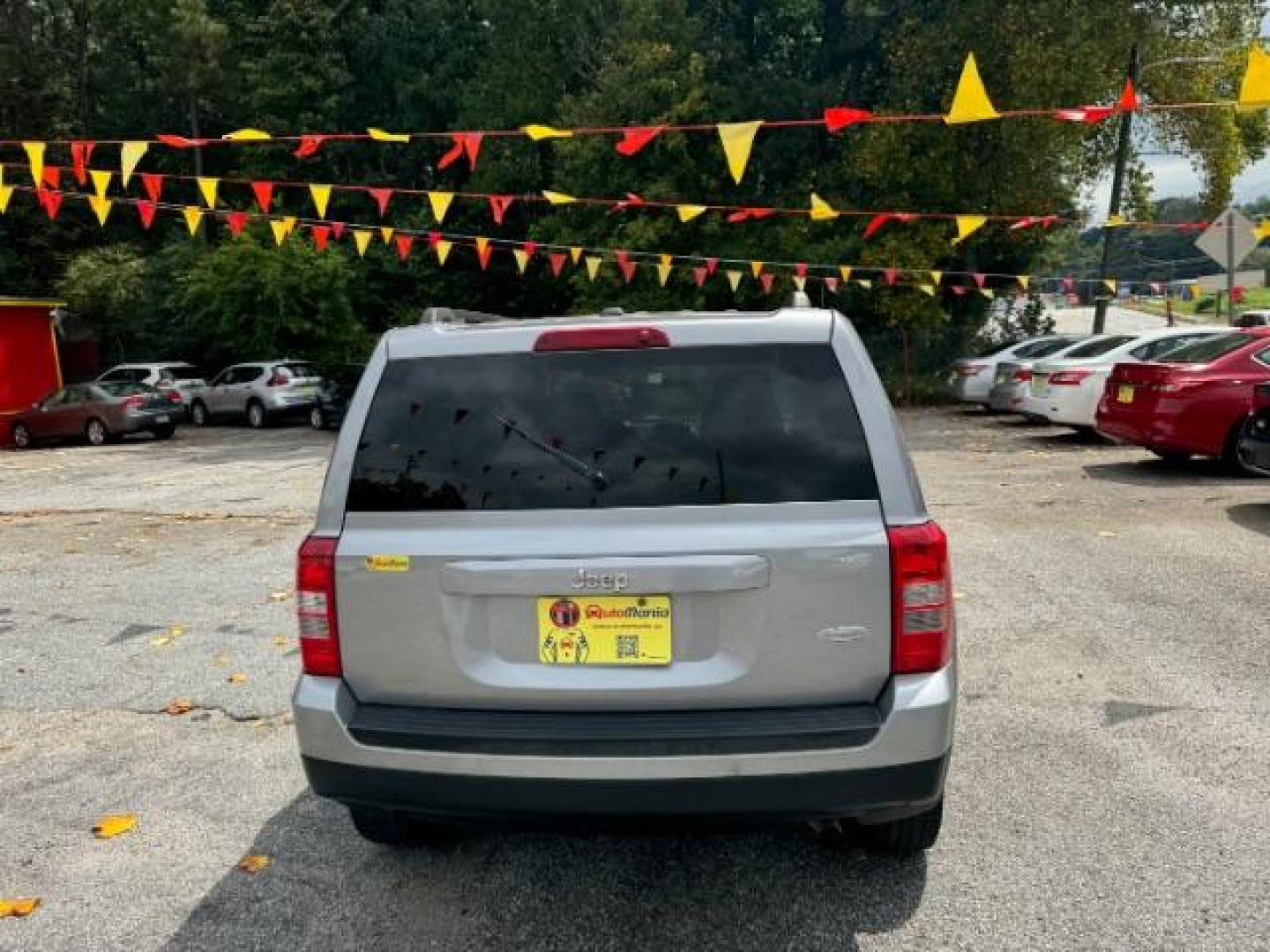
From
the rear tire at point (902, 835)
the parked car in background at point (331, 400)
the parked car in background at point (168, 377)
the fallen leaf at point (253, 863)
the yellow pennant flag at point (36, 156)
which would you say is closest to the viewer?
the rear tire at point (902, 835)

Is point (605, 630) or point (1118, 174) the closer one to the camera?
point (605, 630)

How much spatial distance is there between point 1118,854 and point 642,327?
2304 millimetres

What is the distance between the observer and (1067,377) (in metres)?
14.0

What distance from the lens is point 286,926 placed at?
302cm

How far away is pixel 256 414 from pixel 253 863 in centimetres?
2202

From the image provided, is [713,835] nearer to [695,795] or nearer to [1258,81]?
[695,795]

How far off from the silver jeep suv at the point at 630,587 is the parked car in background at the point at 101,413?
2133 cm

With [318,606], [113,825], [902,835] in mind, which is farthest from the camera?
[113,825]

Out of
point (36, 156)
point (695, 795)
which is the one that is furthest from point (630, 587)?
point (36, 156)

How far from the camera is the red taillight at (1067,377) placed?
1390 cm

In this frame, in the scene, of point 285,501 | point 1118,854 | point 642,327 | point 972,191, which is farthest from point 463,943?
point 972,191

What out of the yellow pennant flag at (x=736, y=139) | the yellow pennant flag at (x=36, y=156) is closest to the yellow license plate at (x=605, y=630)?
the yellow pennant flag at (x=736, y=139)

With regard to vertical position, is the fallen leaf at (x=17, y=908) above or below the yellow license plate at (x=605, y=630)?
below

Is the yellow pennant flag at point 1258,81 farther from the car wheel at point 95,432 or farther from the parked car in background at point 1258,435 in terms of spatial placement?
the car wheel at point 95,432
